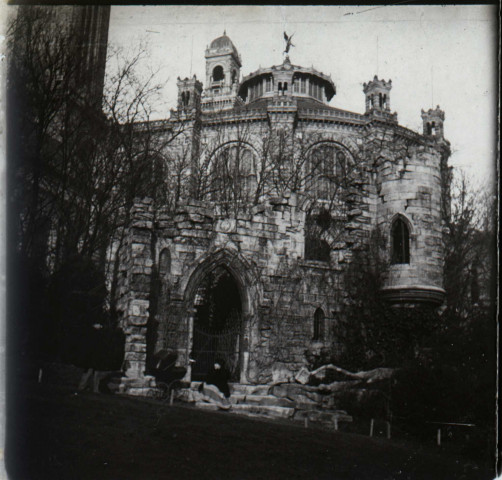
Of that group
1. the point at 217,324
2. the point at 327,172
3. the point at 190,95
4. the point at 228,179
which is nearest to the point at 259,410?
the point at 217,324

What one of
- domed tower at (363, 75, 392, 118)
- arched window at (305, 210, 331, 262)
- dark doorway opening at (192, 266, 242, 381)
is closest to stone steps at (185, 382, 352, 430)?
dark doorway opening at (192, 266, 242, 381)

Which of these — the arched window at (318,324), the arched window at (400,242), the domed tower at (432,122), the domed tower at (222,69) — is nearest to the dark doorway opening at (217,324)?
the arched window at (318,324)

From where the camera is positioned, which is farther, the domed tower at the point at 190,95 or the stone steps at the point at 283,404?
the domed tower at the point at 190,95

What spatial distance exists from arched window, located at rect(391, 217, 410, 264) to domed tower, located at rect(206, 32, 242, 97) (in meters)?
48.7

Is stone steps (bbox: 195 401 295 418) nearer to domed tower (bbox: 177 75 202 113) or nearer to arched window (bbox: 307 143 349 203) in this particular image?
arched window (bbox: 307 143 349 203)

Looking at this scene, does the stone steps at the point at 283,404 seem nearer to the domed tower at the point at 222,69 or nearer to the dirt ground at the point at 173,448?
the dirt ground at the point at 173,448

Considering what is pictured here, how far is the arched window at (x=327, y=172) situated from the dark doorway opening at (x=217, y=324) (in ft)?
28.1

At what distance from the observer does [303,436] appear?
842cm

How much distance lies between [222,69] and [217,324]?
50.2 m

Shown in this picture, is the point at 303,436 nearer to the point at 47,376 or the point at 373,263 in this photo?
the point at 47,376

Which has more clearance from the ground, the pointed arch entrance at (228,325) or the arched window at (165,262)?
the arched window at (165,262)

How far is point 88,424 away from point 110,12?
5.94m

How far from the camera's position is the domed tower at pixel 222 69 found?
60812 millimetres

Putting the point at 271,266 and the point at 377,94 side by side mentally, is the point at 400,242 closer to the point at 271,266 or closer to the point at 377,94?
the point at 271,266
